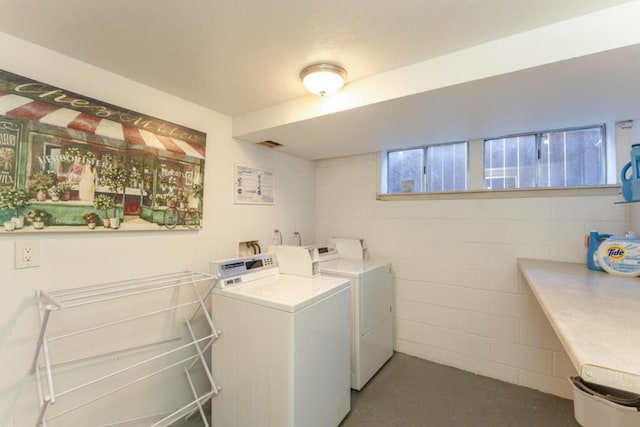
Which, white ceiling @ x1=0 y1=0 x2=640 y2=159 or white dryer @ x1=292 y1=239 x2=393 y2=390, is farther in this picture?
white dryer @ x1=292 y1=239 x2=393 y2=390

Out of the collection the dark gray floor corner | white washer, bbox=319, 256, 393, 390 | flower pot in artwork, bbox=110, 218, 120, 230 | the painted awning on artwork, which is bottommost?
the dark gray floor corner

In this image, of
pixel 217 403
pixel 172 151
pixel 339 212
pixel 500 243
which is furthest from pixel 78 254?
pixel 500 243

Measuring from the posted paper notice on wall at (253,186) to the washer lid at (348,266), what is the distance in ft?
2.86

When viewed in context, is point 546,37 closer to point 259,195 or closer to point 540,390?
point 259,195

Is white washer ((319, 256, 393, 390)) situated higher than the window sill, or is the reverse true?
the window sill

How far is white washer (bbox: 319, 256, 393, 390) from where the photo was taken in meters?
2.19

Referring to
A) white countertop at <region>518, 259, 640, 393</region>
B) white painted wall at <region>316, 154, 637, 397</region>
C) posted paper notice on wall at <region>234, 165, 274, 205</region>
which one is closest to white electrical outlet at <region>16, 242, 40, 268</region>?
posted paper notice on wall at <region>234, 165, 274, 205</region>

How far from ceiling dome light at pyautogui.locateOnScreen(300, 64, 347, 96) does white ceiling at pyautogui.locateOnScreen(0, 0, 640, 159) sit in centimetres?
4

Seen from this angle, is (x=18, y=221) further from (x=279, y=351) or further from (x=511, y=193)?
(x=511, y=193)

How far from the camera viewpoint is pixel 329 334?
5.78 feet

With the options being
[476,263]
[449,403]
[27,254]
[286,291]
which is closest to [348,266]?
[286,291]

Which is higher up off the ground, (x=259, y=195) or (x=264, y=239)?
(x=259, y=195)

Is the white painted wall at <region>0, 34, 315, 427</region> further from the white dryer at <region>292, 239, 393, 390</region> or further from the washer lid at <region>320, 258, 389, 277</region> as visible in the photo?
the white dryer at <region>292, 239, 393, 390</region>

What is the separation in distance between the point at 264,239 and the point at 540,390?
2.64 metres
